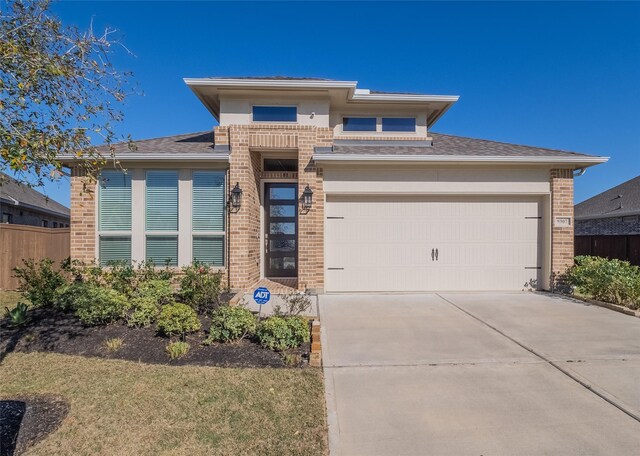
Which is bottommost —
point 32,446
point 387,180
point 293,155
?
point 32,446

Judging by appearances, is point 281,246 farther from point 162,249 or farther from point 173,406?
point 173,406

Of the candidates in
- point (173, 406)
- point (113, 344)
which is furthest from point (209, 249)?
point (173, 406)

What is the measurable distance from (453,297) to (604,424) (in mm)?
5114

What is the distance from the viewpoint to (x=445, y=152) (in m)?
8.84

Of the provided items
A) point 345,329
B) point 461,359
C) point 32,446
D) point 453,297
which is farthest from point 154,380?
point 453,297

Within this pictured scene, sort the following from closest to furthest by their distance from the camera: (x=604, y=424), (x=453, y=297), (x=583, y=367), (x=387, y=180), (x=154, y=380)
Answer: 1. (x=604, y=424)
2. (x=154, y=380)
3. (x=583, y=367)
4. (x=453, y=297)
5. (x=387, y=180)

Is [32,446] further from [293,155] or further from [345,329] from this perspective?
[293,155]

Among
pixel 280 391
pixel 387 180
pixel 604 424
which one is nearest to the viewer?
pixel 604 424

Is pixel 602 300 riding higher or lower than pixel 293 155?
lower

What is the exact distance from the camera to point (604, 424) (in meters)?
3.14

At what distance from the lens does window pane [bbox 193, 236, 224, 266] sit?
8.45m

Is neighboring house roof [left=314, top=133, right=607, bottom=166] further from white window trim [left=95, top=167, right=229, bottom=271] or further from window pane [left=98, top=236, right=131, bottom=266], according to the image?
window pane [left=98, top=236, right=131, bottom=266]

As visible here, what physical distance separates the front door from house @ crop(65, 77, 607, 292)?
98cm

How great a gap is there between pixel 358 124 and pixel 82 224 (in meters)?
7.62
